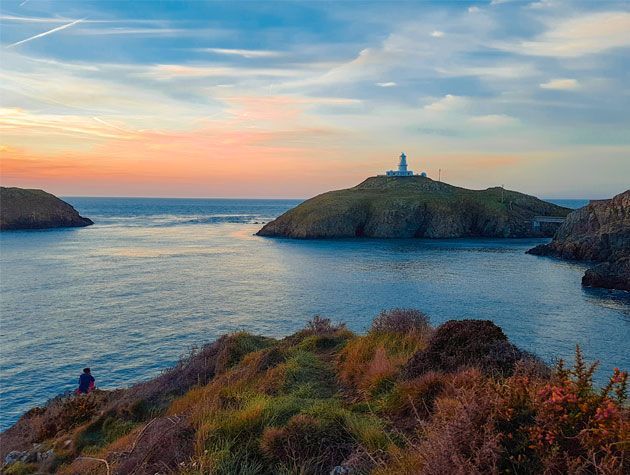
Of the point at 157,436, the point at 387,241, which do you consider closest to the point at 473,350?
the point at 157,436

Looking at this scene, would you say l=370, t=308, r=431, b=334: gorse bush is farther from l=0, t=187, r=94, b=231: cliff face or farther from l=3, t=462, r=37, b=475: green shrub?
l=0, t=187, r=94, b=231: cliff face

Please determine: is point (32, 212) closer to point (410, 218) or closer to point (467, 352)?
point (410, 218)

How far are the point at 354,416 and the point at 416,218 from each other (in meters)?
102

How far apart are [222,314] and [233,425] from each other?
2780 cm

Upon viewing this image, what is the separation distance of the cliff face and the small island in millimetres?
55705

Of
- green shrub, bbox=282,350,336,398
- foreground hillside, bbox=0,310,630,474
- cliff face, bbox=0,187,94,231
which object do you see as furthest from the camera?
cliff face, bbox=0,187,94,231

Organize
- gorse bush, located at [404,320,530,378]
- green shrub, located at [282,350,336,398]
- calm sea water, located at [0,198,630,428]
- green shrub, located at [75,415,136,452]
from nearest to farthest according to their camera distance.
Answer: gorse bush, located at [404,320,530,378] → green shrub, located at [75,415,136,452] → green shrub, located at [282,350,336,398] → calm sea water, located at [0,198,630,428]

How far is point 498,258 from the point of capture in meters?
69.9

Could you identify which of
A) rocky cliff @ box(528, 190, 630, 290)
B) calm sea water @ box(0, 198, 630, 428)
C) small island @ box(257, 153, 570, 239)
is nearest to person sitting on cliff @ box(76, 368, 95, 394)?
calm sea water @ box(0, 198, 630, 428)

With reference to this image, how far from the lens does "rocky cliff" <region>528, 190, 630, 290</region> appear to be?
48.1m

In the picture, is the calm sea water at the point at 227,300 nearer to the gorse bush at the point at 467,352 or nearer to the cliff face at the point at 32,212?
the gorse bush at the point at 467,352

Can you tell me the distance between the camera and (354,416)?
8.62 metres

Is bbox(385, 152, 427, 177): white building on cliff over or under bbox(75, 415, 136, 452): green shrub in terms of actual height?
over

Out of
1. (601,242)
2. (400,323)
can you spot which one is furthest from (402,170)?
(400,323)
